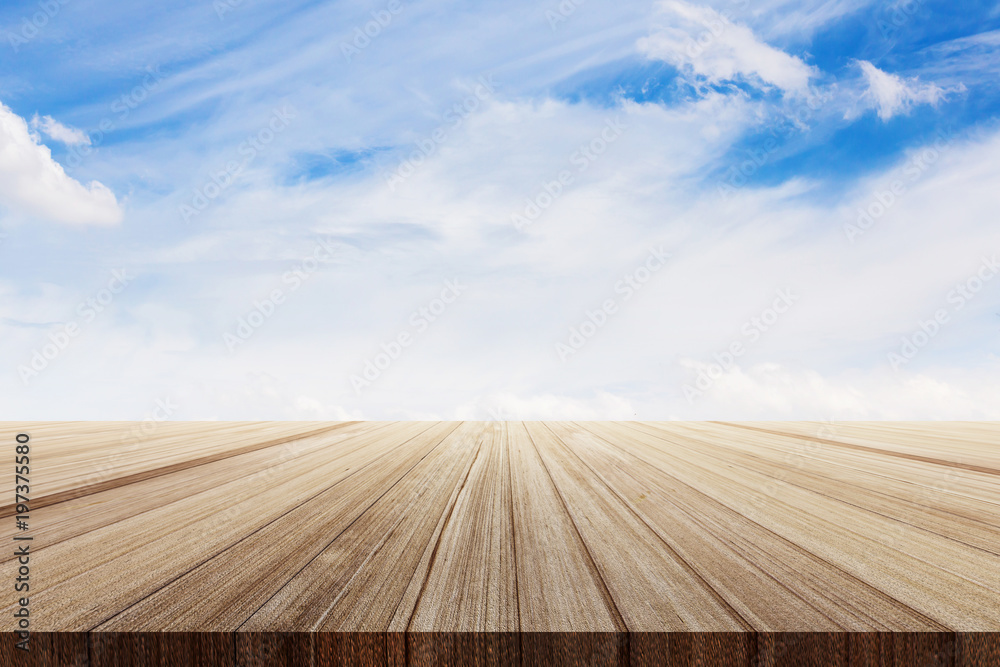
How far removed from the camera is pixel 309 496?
33.2 inches

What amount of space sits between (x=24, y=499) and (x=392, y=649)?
90 cm

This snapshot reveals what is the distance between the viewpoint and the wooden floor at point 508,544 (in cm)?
45

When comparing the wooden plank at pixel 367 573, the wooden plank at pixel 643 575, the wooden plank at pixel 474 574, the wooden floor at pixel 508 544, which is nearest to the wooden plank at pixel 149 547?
the wooden floor at pixel 508 544

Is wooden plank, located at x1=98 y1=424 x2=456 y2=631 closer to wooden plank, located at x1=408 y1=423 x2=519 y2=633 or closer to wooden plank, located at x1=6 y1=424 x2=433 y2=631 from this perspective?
wooden plank, located at x1=6 y1=424 x2=433 y2=631

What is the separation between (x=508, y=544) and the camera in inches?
24.1

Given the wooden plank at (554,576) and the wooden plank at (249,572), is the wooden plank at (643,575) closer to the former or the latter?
the wooden plank at (554,576)

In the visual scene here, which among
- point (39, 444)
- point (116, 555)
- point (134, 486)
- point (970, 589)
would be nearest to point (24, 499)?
point (134, 486)

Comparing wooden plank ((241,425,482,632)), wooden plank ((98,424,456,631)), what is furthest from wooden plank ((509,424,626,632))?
wooden plank ((98,424,456,631))

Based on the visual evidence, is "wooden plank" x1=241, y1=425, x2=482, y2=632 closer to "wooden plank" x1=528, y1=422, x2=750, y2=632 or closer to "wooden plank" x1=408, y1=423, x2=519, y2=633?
"wooden plank" x1=408, y1=423, x2=519, y2=633

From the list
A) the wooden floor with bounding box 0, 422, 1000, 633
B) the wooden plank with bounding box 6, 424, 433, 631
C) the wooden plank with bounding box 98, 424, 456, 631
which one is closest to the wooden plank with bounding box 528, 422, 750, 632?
the wooden floor with bounding box 0, 422, 1000, 633

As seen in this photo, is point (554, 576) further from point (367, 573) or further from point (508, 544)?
point (367, 573)

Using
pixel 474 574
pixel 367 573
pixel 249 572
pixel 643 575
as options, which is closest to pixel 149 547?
pixel 249 572

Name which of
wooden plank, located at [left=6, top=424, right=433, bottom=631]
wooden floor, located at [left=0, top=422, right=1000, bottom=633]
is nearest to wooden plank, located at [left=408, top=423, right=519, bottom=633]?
wooden floor, located at [left=0, top=422, right=1000, bottom=633]

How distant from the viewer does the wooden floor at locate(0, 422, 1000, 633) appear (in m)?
0.45
